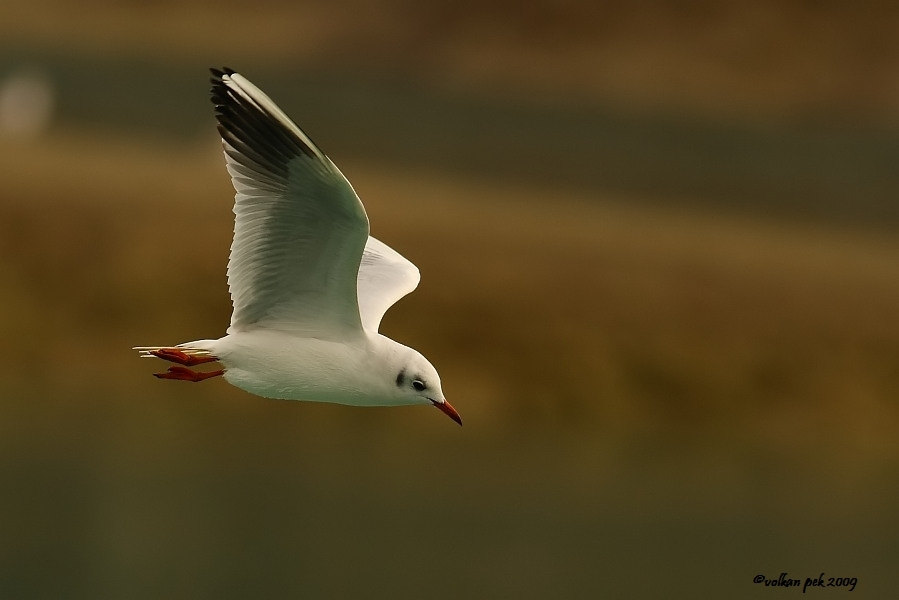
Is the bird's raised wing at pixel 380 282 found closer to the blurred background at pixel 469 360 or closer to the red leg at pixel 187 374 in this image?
the red leg at pixel 187 374

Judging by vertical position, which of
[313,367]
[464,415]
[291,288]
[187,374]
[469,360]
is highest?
[291,288]

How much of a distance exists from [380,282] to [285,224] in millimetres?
1358

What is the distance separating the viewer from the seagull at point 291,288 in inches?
260

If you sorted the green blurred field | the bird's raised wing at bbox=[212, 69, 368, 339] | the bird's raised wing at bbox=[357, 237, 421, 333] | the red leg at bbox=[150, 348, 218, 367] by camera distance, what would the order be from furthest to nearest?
the green blurred field < the bird's raised wing at bbox=[357, 237, 421, 333] < the red leg at bbox=[150, 348, 218, 367] < the bird's raised wing at bbox=[212, 69, 368, 339]

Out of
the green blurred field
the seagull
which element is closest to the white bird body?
the seagull

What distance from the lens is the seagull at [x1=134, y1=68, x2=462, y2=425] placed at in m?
6.59

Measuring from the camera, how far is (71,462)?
43.8ft

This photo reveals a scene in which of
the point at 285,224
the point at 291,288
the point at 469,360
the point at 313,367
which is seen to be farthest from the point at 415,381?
the point at 469,360

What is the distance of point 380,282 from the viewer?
8055mm

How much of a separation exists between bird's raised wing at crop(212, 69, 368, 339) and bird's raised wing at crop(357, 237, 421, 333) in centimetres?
60

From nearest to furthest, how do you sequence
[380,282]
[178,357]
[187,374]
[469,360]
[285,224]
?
[285,224] → [178,357] → [187,374] → [380,282] → [469,360]

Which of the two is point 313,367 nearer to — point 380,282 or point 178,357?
point 178,357

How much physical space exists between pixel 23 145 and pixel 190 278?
4482 millimetres

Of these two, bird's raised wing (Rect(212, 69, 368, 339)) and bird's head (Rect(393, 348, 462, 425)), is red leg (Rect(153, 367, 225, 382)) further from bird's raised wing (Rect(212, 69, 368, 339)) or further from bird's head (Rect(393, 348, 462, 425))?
bird's head (Rect(393, 348, 462, 425))
